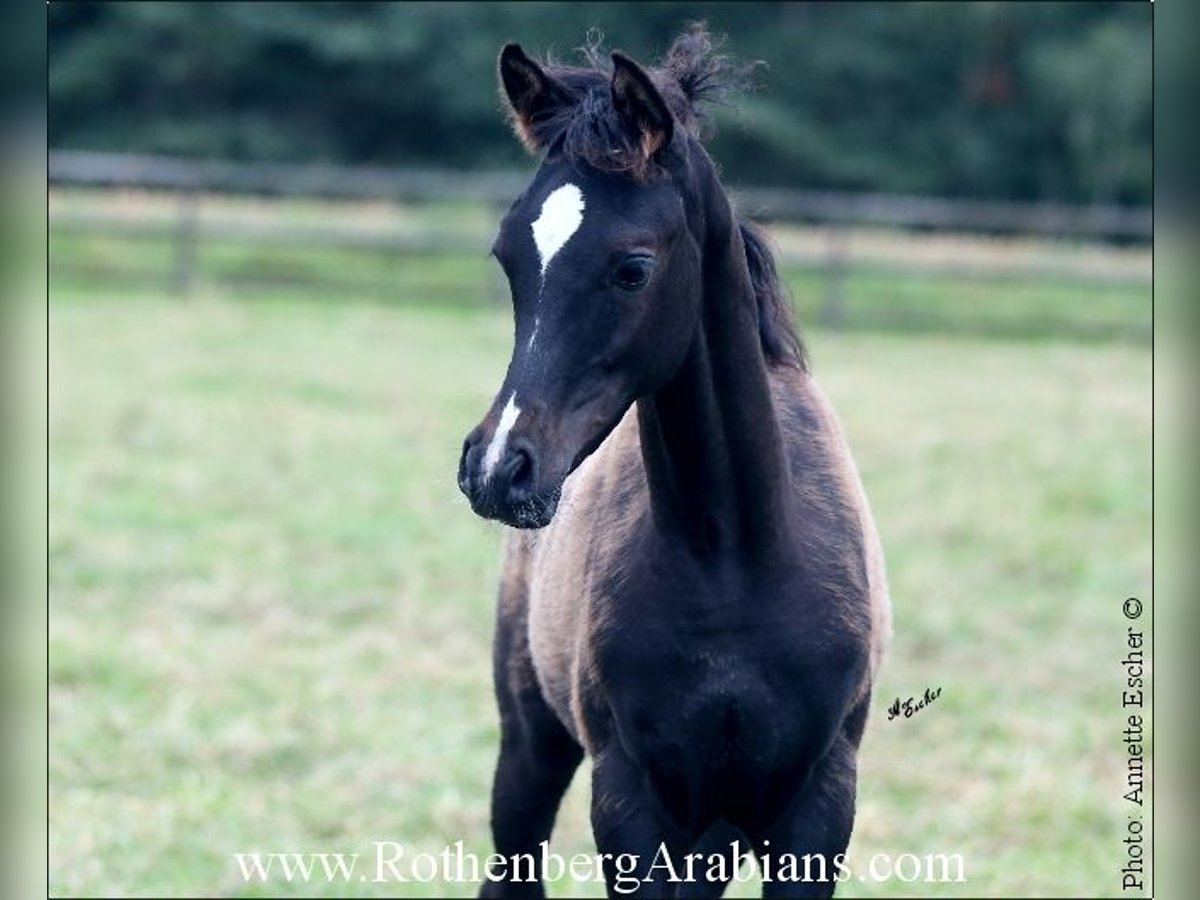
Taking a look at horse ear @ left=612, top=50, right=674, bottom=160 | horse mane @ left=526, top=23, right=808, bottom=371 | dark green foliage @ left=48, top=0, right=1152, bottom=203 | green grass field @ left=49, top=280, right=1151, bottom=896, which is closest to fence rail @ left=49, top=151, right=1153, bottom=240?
Result: dark green foliage @ left=48, top=0, right=1152, bottom=203

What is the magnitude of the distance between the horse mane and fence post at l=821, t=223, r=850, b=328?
13.7 m

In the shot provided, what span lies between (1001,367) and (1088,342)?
2.60 m

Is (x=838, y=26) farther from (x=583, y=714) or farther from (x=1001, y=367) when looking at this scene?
(x=583, y=714)

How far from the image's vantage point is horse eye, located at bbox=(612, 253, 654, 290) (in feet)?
7.91

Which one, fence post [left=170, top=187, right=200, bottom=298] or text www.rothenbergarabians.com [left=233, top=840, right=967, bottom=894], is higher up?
fence post [left=170, top=187, right=200, bottom=298]

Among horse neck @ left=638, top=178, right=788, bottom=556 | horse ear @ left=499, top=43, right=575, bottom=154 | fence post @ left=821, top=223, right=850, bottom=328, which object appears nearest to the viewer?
horse ear @ left=499, top=43, right=575, bottom=154

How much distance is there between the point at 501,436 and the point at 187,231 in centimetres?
1565

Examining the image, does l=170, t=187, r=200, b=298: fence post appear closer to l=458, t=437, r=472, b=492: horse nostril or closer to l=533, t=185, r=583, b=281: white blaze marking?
l=533, t=185, r=583, b=281: white blaze marking

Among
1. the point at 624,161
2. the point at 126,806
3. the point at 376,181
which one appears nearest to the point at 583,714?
the point at 624,161

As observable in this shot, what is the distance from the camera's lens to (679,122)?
102 inches

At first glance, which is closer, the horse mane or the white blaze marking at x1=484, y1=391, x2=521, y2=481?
the white blaze marking at x1=484, y1=391, x2=521, y2=481

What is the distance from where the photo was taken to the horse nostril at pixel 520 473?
2.27 metres

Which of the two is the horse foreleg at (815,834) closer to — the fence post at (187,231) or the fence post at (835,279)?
the fence post at (835,279)

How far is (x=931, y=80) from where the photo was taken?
14.0 meters
